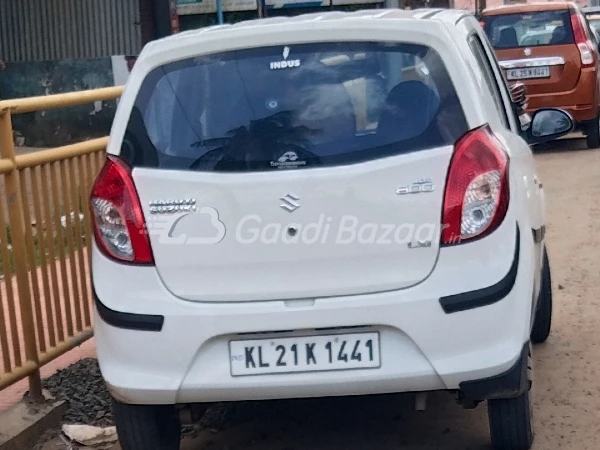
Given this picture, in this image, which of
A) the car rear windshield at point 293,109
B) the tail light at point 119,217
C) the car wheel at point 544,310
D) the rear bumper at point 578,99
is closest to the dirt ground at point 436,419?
the car wheel at point 544,310

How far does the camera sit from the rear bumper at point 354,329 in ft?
12.8

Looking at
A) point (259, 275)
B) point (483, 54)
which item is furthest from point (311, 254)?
point (483, 54)

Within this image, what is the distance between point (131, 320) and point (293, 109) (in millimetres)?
943

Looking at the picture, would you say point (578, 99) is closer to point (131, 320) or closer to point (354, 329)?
point (354, 329)

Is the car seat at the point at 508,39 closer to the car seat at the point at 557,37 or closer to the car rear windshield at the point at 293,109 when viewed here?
the car seat at the point at 557,37

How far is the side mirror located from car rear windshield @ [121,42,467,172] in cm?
186

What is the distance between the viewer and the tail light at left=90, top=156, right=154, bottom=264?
13.3 feet

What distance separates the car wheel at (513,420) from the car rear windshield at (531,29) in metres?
10.9

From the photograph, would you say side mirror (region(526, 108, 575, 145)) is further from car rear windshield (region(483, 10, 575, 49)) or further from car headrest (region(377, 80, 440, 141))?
car rear windshield (region(483, 10, 575, 49))

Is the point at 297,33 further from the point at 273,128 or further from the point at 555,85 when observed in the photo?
the point at 555,85

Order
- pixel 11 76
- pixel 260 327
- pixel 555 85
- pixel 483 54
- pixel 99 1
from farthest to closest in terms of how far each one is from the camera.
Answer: pixel 99 1 < pixel 11 76 < pixel 555 85 < pixel 483 54 < pixel 260 327

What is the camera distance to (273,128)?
4121mm

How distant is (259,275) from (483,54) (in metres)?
1.84

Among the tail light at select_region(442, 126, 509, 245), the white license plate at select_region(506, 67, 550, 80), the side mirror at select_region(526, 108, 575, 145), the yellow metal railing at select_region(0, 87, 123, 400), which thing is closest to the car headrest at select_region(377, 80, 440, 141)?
the tail light at select_region(442, 126, 509, 245)
